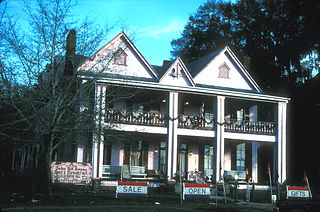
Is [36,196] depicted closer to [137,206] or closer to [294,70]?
[137,206]

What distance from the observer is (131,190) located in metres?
17.3

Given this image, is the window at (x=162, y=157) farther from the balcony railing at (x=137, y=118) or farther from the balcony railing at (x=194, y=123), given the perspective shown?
the balcony railing at (x=137, y=118)

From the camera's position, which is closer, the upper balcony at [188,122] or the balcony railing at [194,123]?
the upper balcony at [188,122]

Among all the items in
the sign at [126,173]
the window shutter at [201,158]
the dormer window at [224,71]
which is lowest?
the sign at [126,173]

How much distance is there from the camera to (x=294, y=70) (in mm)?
37312

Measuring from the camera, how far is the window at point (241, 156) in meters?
29.9

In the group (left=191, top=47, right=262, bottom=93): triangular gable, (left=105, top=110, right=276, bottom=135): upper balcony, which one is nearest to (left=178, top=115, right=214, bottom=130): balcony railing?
(left=105, top=110, right=276, bottom=135): upper balcony

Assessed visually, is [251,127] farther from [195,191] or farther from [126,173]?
[195,191]

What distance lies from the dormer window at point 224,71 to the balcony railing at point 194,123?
362cm

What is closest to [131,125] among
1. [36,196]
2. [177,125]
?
[177,125]

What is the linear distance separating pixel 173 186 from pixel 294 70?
19.9 metres

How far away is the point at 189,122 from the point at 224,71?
4.73 meters

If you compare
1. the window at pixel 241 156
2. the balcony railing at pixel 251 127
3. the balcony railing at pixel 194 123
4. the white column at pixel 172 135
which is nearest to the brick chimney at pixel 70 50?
the white column at pixel 172 135

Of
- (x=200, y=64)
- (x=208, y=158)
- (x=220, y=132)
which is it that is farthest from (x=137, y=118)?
(x=208, y=158)
